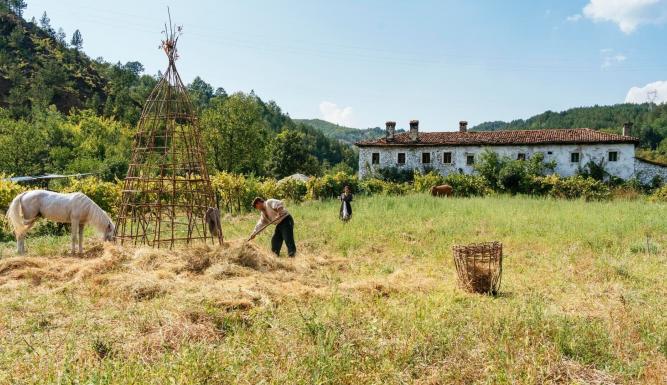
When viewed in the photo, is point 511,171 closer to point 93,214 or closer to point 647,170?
point 647,170

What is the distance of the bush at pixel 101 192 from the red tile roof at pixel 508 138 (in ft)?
67.2

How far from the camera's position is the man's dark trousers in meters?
8.83

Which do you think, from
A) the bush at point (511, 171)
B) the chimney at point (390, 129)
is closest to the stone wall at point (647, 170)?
the bush at point (511, 171)

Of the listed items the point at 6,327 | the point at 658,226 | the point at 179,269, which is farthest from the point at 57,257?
the point at 658,226

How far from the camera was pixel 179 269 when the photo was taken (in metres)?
6.67

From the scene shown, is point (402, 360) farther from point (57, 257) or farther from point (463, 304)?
point (57, 257)

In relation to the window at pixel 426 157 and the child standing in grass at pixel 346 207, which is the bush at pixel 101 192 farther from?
the window at pixel 426 157

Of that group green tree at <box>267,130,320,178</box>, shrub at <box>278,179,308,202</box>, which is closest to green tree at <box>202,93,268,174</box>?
green tree at <box>267,130,320,178</box>

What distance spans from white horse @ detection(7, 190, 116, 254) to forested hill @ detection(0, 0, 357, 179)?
1938 cm

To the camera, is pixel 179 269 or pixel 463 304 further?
pixel 179 269

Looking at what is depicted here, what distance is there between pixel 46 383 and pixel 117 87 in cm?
7544

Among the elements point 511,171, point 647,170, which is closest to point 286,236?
point 511,171

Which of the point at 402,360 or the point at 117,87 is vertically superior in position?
the point at 117,87

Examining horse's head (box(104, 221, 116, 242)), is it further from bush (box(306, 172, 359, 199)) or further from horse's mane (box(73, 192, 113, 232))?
bush (box(306, 172, 359, 199))
